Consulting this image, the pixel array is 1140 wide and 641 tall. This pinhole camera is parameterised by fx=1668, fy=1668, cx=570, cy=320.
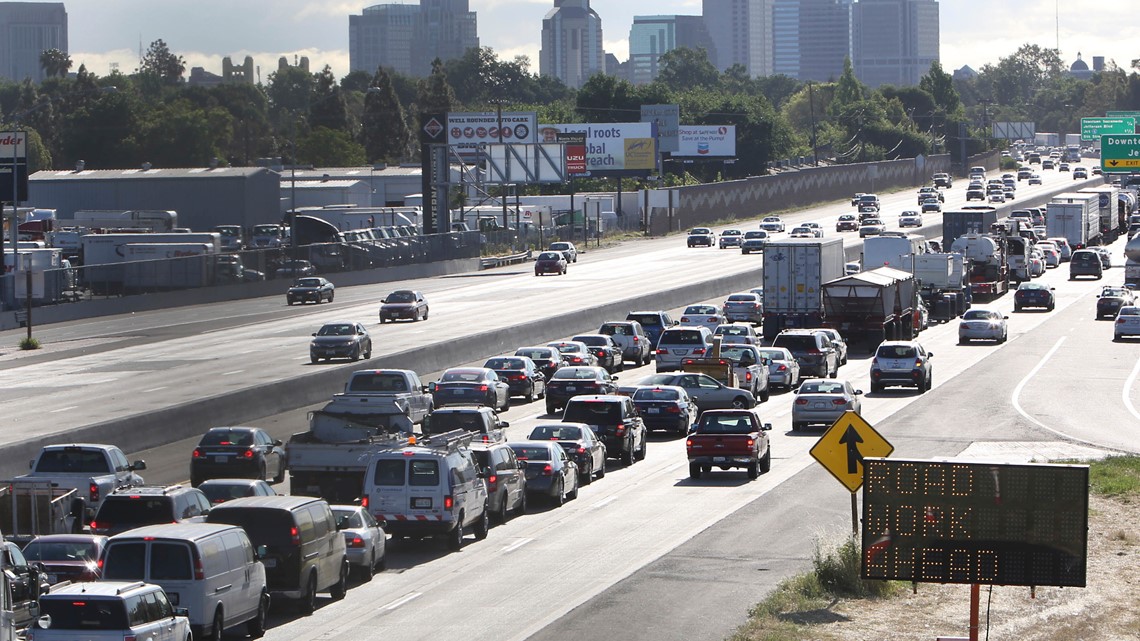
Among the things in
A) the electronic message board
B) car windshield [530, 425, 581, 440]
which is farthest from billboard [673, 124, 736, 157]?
the electronic message board

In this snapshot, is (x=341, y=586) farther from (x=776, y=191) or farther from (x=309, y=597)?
(x=776, y=191)

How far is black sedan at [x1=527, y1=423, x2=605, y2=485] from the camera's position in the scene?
32.6 metres

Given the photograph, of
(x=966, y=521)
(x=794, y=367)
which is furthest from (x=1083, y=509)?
(x=794, y=367)

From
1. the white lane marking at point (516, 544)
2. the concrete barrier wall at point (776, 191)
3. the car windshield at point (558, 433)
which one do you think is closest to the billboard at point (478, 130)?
the concrete barrier wall at point (776, 191)

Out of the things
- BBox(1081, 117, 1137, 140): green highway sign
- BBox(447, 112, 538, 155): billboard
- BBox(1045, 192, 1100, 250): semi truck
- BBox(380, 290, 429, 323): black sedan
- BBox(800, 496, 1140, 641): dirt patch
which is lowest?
BBox(800, 496, 1140, 641): dirt patch

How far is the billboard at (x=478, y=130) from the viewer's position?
111938mm

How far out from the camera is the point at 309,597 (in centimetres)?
2130

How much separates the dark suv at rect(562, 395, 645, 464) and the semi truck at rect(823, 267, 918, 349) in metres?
24.4

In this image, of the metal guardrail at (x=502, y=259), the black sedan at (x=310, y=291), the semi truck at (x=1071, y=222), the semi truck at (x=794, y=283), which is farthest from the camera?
the semi truck at (x=1071, y=222)

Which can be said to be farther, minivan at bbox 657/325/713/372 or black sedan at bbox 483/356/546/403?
minivan at bbox 657/325/713/372

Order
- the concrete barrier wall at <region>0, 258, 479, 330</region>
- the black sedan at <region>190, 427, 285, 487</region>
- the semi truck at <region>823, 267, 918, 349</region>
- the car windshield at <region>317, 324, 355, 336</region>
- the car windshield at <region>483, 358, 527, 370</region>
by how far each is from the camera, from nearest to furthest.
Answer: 1. the black sedan at <region>190, 427, 285, 487</region>
2. the car windshield at <region>483, 358, 527, 370</region>
3. the car windshield at <region>317, 324, 355, 336</region>
4. the semi truck at <region>823, 267, 918, 349</region>
5. the concrete barrier wall at <region>0, 258, 479, 330</region>

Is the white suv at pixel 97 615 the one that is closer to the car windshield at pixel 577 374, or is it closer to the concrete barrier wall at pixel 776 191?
the car windshield at pixel 577 374

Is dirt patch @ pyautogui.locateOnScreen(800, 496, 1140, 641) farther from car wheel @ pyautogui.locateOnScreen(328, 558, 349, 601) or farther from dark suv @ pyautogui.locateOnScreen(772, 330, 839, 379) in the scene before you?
dark suv @ pyautogui.locateOnScreen(772, 330, 839, 379)

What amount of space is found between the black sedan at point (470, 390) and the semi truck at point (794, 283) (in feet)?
64.2
